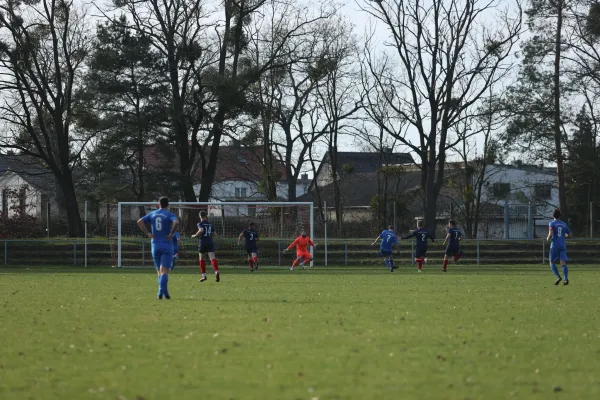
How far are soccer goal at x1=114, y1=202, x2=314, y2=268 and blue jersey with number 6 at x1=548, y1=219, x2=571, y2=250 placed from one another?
61.1ft

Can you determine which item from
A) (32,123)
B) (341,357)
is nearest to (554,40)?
(32,123)

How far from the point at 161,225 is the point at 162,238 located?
0.27 metres

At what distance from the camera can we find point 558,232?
82.9 ft

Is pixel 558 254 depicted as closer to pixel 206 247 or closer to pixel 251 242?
pixel 206 247

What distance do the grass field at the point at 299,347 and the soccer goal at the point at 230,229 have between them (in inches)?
930

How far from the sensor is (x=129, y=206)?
148 feet

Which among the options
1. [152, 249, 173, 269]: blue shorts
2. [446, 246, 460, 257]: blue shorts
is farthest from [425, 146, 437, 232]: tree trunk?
[152, 249, 173, 269]: blue shorts

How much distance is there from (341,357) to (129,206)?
3588 centimetres

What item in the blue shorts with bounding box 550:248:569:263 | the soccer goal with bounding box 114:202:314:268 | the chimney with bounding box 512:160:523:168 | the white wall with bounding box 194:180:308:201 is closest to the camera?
the blue shorts with bounding box 550:248:569:263

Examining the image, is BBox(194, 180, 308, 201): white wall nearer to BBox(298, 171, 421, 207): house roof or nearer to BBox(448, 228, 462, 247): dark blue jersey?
BBox(298, 171, 421, 207): house roof

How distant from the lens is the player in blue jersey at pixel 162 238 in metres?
19.2

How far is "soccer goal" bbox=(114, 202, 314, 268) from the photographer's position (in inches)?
1724

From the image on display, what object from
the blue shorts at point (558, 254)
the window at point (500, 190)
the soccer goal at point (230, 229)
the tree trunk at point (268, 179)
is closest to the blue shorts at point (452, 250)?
the soccer goal at point (230, 229)

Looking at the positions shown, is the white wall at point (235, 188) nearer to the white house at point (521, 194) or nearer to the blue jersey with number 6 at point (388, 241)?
the white house at point (521, 194)
